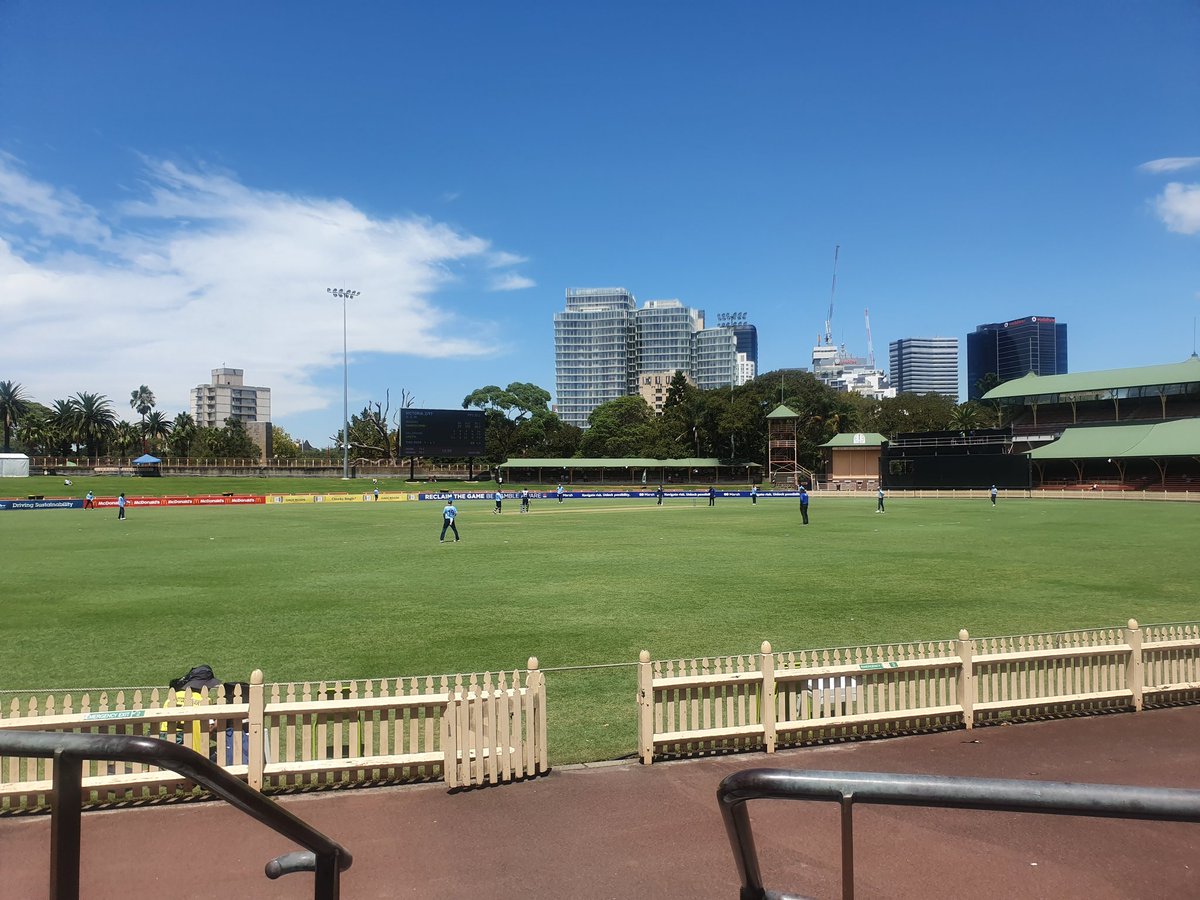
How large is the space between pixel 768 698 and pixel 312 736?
4.76m

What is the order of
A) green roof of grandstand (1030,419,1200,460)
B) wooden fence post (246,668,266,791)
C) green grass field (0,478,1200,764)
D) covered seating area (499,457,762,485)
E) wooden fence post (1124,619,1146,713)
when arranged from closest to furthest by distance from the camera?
wooden fence post (246,668,266,791) → wooden fence post (1124,619,1146,713) → green grass field (0,478,1200,764) → green roof of grandstand (1030,419,1200,460) → covered seating area (499,457,762,485)

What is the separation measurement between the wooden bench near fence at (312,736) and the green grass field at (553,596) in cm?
95

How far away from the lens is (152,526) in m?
39.3

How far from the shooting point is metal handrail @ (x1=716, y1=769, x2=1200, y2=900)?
1.71 metres

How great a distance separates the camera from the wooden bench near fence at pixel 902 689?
28.5 ft

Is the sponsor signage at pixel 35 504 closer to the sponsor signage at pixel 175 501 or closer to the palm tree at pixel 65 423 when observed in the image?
the sponsor signage at pixel 175 501

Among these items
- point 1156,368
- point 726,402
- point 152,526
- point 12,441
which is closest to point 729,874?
point 152,526

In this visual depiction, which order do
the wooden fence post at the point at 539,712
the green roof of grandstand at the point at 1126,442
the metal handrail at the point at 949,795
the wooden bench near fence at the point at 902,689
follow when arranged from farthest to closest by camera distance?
1. the green roof of grandstand at the point at 1126,442
2. the wooden bench near fence at the point at 902,689
3. the wooden fence post at the point at 539,712
4. the metal handrail at the point at 949,795

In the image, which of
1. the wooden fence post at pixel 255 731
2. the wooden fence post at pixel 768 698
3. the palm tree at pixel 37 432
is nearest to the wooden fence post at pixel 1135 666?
the wooden fence post at pixel 768 698

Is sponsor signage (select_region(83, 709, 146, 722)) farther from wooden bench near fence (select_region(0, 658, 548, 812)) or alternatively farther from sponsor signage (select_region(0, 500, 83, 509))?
sponsor signage (select_region(0, 500, 83, 509))

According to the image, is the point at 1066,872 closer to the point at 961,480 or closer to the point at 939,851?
the point at 939,851

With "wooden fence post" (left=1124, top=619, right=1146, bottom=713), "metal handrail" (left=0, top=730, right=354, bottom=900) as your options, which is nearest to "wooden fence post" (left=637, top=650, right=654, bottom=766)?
"wooden fence post" (left=1124, top=619, right=1146, bottom=713)

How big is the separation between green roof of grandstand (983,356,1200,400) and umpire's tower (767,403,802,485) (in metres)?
21.5

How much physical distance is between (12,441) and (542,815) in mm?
148730
